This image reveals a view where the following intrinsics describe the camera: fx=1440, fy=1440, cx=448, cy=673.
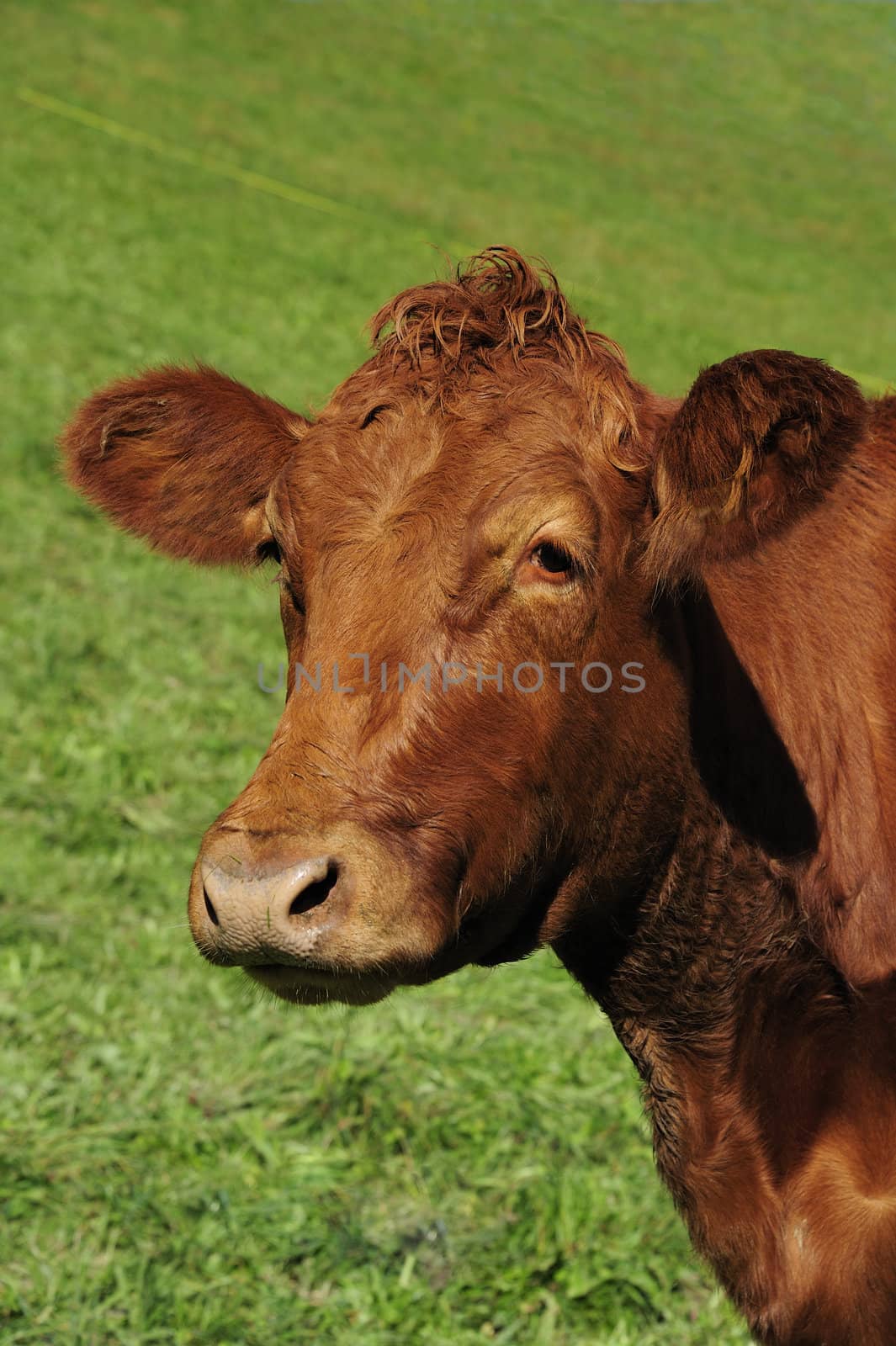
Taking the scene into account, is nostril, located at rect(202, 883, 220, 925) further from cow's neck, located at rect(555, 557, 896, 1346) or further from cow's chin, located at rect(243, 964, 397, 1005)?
cow's neck, located at rect(555, 557, 896, 1346)

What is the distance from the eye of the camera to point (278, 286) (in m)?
17.0

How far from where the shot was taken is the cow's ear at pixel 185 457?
3543 millimetres

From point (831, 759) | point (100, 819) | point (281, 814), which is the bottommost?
point (100, 819)

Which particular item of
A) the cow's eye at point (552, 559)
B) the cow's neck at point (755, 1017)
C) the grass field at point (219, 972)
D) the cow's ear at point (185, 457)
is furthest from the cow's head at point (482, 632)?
the grass field at point (219, 972)

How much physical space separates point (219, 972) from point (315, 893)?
11.0ft

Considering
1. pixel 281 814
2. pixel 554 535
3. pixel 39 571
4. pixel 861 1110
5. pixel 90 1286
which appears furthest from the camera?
pixel 39 571

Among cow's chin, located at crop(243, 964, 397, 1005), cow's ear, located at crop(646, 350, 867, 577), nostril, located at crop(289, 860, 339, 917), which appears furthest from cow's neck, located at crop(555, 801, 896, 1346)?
nostril, located at crop(289, 860, 339, 917)

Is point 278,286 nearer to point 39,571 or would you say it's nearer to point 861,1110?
point 39,571

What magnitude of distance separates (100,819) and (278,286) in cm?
1172

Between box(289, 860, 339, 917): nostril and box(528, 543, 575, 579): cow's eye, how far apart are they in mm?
727

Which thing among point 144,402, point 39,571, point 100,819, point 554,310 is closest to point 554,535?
point 554,310

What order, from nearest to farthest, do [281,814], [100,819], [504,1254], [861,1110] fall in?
Result: [281,814] → [861,1110] → [504,1254] → [100,819]

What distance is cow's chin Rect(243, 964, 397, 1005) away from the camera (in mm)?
2445

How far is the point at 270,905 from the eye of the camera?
7.62ft
